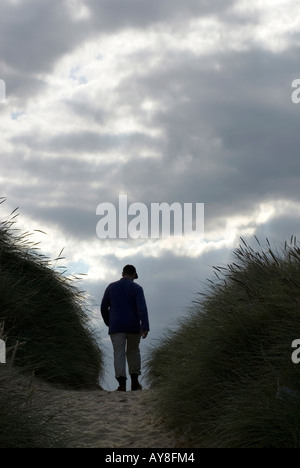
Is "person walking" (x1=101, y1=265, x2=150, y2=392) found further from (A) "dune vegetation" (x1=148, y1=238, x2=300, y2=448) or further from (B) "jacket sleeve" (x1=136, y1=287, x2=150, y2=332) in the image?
(A) "dune vegetation" (x1=148, y1=238, x2=300, y2=448)

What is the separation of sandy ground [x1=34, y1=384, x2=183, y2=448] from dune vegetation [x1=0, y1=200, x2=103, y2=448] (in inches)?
20.0

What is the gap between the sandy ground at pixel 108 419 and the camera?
20.5 ft

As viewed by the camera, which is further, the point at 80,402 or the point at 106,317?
the point at 106,317

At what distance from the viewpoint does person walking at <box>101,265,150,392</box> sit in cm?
1021

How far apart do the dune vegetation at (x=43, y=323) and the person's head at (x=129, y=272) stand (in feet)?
3.35

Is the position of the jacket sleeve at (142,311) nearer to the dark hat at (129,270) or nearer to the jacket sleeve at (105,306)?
the dark hat at (129,270)

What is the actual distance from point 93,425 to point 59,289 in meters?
4.20

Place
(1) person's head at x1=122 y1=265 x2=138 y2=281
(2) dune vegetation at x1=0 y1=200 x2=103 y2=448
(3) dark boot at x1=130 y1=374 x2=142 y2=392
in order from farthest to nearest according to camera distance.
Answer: (1) person's head at x1=122 y1=265 x2=138 y2=281
(3) dark boot at x1=130 y1=374 x2=142 y2=392
(2) dune vegetation at x1=0 y1=200 x2=103 y2=448

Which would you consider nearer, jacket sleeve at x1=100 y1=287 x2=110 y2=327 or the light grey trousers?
the light grey trousers

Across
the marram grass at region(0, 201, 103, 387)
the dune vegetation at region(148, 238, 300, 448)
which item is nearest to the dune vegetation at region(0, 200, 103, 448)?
the marram grass at region(0, 201, 103, 387)

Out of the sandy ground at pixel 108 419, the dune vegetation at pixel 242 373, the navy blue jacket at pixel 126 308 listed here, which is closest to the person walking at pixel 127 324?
the navy blue jacket at pixel 126 308
